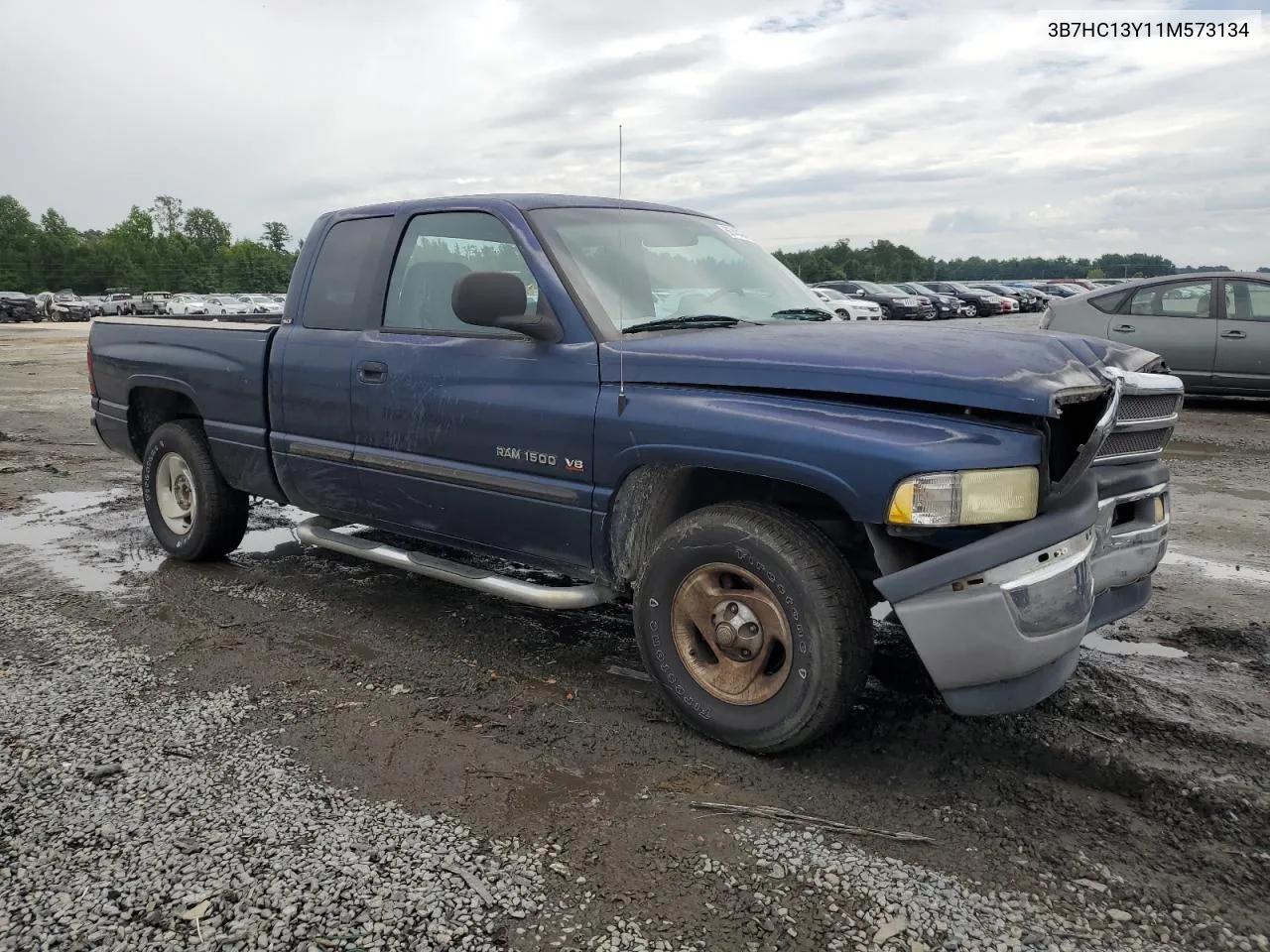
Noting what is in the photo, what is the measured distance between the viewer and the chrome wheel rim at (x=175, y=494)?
18.6ft

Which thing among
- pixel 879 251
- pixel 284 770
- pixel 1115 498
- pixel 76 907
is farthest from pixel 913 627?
pixel 879 251

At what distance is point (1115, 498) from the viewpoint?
3.28 meters

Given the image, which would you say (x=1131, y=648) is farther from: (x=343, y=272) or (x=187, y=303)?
(x=187, y=303)

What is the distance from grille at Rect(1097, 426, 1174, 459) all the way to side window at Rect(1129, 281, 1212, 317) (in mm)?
8474

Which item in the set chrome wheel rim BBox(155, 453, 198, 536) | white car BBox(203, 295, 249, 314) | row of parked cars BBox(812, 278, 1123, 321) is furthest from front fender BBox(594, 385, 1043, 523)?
white car BBox(203, 295, 249, 314)

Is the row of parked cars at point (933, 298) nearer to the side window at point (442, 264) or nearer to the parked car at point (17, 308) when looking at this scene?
the side window at point (442, 264)

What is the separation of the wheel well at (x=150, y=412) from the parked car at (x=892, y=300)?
3079cm

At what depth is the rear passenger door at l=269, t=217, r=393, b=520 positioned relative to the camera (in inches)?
179

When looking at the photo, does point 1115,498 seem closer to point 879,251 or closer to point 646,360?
point 646,360

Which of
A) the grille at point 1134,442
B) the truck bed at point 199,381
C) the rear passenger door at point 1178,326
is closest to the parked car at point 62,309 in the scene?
the truck bed at point 199,381

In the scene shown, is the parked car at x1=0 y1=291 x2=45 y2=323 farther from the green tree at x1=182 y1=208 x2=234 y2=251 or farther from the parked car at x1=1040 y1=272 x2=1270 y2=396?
the green tree at x1=182 y1=208 x2=234 y2=251

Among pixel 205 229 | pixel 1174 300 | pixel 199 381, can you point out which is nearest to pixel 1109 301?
pixel 1174 300

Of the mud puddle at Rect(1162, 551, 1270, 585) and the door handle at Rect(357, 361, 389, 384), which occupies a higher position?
the door handle at Rect(357, 361, 389, 384)

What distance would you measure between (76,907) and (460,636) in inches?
82.0
